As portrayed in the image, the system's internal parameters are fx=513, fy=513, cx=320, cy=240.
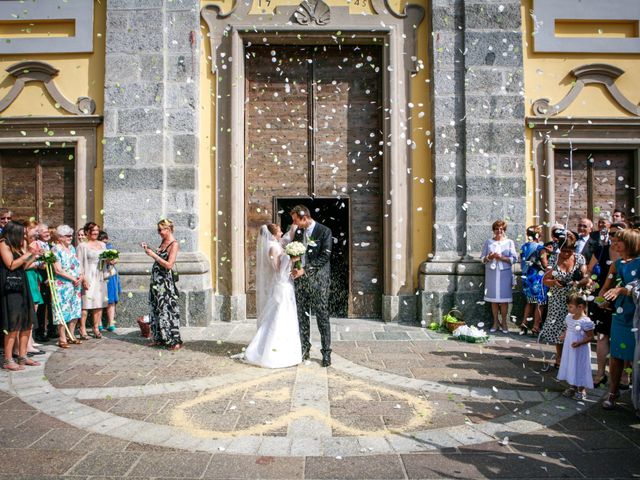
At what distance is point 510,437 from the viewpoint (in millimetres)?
4031

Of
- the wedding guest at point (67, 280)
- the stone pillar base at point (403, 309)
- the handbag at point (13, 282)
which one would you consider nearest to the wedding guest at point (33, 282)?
the wedding guest at point (67, 280)

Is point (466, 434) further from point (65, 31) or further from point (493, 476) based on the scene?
point (65, 31)

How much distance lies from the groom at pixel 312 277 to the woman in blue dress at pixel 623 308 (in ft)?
9.76

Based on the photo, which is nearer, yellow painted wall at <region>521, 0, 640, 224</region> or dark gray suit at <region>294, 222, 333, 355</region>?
dark gray suit at <region>294, 222, 333, 355</region>

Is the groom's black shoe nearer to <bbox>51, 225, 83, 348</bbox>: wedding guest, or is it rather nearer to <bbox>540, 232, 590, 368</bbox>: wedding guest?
<bbox>540, 232, 590, 368</bbox>: wedding guest

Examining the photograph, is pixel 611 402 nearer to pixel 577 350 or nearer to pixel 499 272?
pixel 577 350


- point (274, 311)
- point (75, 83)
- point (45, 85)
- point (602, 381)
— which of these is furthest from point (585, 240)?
point (45, 85)

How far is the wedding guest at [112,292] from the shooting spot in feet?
26.0

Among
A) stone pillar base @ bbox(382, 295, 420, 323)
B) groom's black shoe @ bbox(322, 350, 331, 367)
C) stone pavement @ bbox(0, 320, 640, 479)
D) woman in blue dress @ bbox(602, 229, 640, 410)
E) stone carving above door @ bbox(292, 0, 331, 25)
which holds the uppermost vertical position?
stone carving above door @ bbox(292, 0, 331, 25)

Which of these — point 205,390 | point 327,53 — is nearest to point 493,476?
point 205,390

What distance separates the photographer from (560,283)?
19.0ft

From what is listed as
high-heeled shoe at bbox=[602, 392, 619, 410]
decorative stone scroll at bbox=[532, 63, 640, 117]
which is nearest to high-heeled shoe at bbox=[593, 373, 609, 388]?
high-heeled shoe at bbox=[602, 392, 619, 410]

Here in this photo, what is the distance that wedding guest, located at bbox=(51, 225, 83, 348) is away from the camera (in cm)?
698

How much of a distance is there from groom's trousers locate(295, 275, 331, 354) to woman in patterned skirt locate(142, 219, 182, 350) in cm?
177
